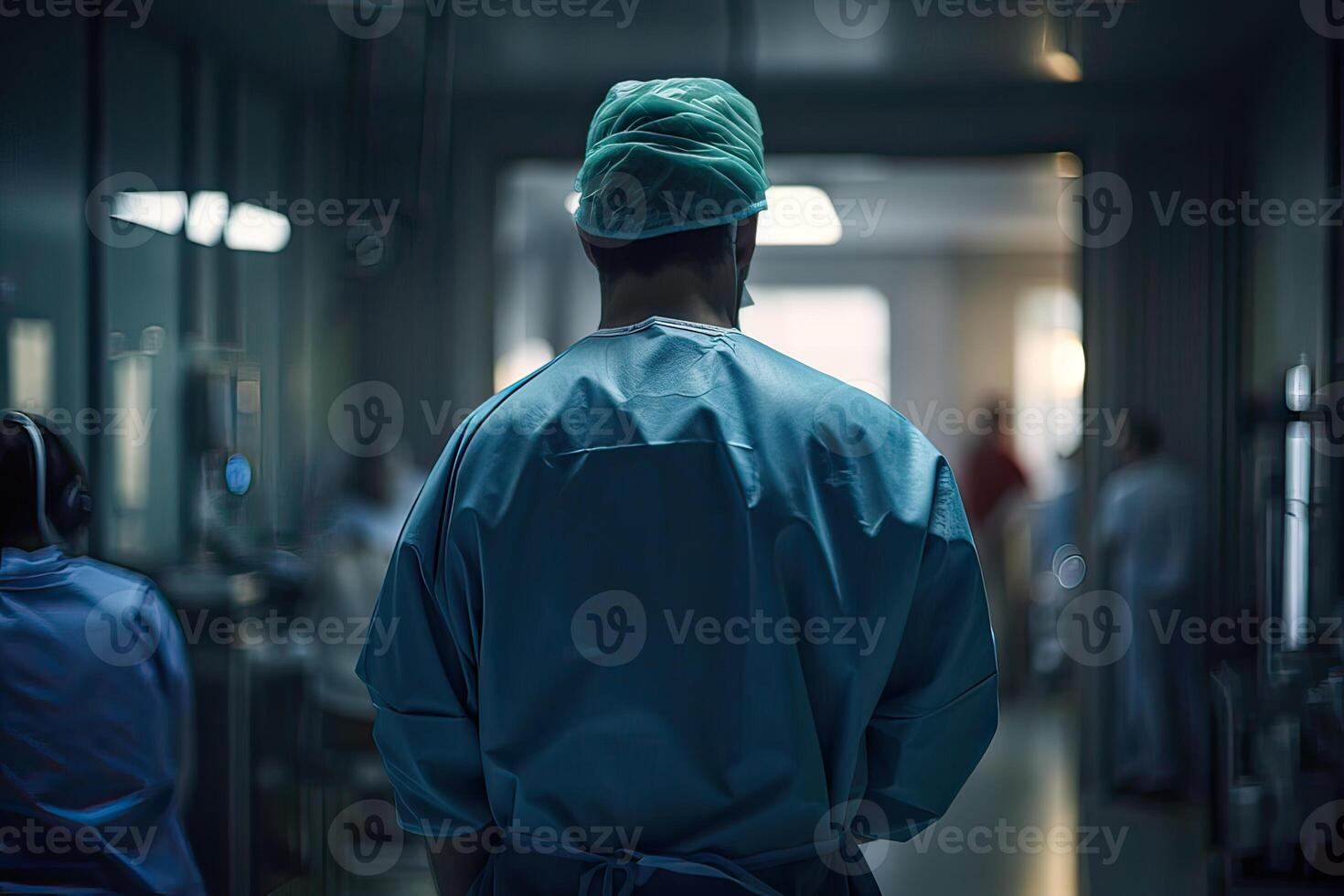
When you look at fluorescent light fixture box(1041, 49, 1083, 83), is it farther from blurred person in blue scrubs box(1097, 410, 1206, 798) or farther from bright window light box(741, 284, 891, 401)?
blurred person in blue scrubs box(1097, 410, 1206, 798)

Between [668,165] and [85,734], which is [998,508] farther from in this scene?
[85,734]

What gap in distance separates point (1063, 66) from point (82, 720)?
1.72 m

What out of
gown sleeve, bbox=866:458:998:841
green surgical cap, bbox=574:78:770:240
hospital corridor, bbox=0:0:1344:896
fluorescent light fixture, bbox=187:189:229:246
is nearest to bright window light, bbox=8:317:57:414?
hospital corridor, bbox=0:0:1344:896

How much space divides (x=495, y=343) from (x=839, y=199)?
1.79 ft

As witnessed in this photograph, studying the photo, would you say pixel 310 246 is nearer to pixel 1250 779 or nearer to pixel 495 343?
pixel 495 343

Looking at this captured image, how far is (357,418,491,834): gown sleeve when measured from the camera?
1.03m

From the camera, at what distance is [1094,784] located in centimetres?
152

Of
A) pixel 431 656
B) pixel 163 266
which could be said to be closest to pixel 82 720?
pixel 163 266

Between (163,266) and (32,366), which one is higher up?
(163,266)

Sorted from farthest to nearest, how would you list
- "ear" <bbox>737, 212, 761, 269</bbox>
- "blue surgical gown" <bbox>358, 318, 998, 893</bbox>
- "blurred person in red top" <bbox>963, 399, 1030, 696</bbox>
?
1. "blurred person in red top" <bbox>963, 399, 1030, 696</bbox>
2. "ear" <bbox>737, 212, 761, 269</bbox>
3. "blue surgical gown" <bbox>358, 318, 998, 893</bbox>

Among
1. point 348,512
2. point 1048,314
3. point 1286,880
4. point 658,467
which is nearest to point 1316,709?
point 1286,880

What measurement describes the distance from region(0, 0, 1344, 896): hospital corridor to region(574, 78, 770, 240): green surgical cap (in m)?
0.41

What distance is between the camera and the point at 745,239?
1099 mm

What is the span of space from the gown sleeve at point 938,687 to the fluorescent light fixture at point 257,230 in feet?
3.35
